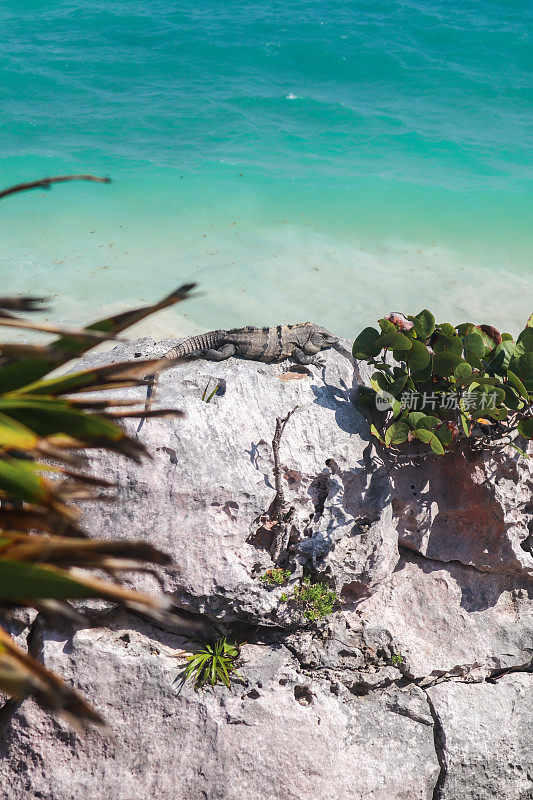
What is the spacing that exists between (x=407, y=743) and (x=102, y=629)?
2.05 meters

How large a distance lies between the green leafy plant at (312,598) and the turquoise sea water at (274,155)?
4.62 meters

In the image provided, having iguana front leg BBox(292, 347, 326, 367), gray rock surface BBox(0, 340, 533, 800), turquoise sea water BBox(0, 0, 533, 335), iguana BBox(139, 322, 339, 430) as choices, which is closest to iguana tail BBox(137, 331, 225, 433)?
iguana BBox(139, 322, 339, 430)

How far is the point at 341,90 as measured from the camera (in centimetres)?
1958

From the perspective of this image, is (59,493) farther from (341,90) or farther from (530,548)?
(341,90)

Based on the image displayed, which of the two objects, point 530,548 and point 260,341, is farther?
point 260,341

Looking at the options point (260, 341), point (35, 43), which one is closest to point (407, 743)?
point (260, 341)

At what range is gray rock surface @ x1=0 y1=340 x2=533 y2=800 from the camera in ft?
10.9

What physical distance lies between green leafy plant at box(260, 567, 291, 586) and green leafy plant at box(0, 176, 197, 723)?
220 centimetres

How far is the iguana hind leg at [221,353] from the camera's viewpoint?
4324 mm

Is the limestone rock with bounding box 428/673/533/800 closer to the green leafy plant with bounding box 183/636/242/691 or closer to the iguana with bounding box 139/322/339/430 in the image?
the green leafy plant with bounding box 183/636/242/691

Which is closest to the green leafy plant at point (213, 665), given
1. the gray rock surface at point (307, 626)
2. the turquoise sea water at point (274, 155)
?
the gray rock surface at point (307, 626)

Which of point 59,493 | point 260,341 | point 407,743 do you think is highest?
point 59,493

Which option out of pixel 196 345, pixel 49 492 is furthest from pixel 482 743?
pixel 49 492

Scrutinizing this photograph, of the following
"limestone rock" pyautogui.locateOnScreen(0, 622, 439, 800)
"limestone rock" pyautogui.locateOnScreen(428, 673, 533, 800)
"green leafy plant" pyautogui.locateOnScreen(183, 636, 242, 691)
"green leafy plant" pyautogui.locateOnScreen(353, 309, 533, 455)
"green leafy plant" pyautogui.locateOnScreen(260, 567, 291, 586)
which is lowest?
"limestone rock" pyautogui.locateOnScreen(428, 673, 533, 800)
